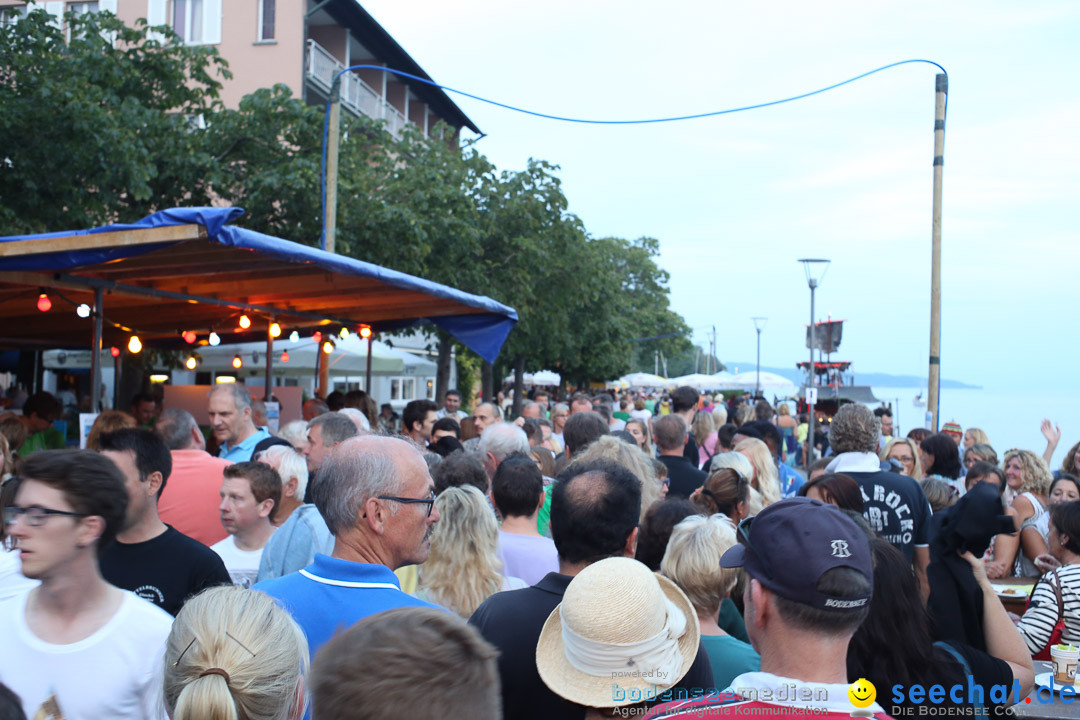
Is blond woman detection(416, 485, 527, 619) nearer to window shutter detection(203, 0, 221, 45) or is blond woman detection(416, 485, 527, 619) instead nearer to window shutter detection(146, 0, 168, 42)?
window shutter detection(203, 0, 221, 45)

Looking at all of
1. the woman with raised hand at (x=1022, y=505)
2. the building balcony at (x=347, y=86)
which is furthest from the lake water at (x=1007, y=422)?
the building balcony at (x=347, y=86)

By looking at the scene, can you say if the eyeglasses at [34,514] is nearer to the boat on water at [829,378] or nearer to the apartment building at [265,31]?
the boat on water at [829,378]

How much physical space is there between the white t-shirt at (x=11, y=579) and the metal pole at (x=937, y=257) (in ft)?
35.6

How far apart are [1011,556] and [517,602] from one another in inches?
212

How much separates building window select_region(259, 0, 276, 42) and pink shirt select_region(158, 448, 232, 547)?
→ 25123 millimetres

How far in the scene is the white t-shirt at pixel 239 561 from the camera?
167 inches

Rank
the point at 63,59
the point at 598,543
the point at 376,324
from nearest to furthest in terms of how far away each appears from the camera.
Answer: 1. the point at 598,543
2. the point at 63,59
3. the point at 376,324

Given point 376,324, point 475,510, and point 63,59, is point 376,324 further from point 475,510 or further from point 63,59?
point 475,510

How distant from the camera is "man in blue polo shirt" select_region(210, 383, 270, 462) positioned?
6.20 meters

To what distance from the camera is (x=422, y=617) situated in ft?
4.66

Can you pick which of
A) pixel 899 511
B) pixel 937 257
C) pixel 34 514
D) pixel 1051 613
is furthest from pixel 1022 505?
pixel 34 514

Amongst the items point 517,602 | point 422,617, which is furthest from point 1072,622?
point 422,617

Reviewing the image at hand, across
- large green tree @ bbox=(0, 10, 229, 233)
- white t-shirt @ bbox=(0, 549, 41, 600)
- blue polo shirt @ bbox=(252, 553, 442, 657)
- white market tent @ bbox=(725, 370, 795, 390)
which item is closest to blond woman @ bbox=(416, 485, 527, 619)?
blue polo shirt @ bbox=(252, 553, 442, 657)

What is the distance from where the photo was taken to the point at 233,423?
Result: 626 cm
